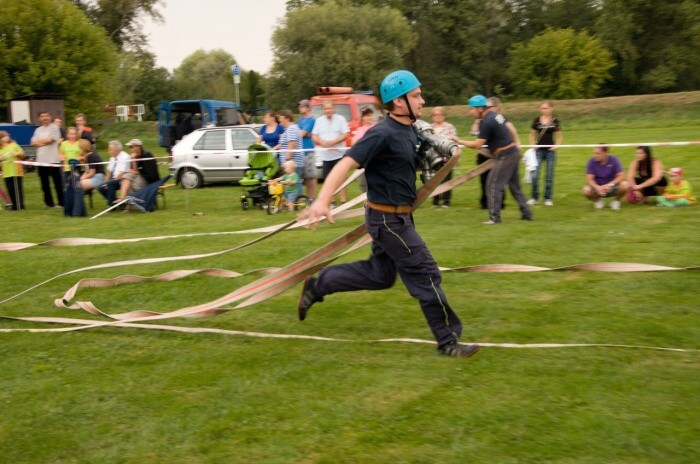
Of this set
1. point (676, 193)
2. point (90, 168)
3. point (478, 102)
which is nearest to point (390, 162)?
point (478, 102)

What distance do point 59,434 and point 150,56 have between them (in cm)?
6361

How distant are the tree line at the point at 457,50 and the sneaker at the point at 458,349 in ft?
166

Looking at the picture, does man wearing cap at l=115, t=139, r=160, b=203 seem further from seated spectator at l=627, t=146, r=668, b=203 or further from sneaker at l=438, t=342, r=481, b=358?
sneaker at l=438, t=342, r=481, b=358

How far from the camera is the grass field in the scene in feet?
14.5

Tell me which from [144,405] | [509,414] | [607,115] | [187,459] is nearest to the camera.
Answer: [187,459]

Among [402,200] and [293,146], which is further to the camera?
[293,146]

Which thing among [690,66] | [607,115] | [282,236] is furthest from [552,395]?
[690,66]

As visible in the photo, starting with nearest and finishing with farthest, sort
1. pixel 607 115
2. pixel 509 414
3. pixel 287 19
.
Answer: pixel 509 414, pixel 607 115, pixel 287 19

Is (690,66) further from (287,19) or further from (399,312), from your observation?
(399,312)

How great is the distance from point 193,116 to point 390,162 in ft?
77.4

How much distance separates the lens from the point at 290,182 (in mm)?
15797

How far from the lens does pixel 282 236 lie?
12359 millimetres

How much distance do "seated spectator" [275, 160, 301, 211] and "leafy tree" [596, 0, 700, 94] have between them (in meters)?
56.2

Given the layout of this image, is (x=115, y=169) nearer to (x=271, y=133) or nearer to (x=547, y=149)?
(x=271, y=133)
